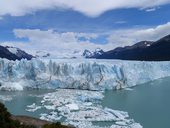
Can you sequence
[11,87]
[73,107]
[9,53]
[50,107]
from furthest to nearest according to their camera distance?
[9,53], [11,87], [50,107], [73,107]

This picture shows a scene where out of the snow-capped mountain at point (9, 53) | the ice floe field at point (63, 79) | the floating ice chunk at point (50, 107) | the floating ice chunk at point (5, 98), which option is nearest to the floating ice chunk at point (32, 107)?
the floating ice chunk at point (50, 107)

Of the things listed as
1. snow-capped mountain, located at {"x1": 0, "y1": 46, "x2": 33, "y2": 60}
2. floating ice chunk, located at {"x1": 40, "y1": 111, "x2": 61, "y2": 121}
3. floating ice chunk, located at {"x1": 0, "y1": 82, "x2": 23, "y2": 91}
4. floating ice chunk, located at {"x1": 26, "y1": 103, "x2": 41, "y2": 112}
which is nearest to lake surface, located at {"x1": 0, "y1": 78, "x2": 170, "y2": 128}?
floating ice chunk, located at {"x1": 26, "y1": 103, "x2": 41, "y2": 112}

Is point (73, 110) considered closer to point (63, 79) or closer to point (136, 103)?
point (136, 103)

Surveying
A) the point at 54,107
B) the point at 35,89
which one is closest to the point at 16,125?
the point at 54,107

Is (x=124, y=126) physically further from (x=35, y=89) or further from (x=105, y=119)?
(x=35, y=89)

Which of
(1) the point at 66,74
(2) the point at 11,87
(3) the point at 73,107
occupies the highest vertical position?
(1) the point at 66,74

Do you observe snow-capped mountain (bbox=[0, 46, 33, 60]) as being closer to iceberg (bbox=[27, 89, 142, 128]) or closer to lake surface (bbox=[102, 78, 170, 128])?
lake surface (bbox=[102, 78, 170, 128])

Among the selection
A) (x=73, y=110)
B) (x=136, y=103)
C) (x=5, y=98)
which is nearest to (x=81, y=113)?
(x=73, y=110)
